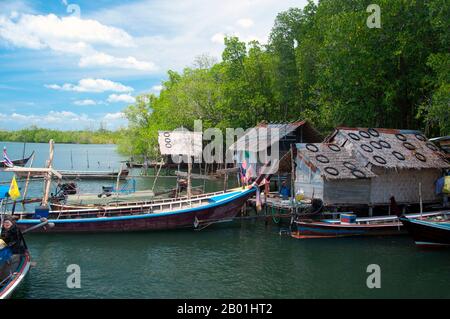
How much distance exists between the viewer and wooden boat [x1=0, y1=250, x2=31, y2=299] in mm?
12758

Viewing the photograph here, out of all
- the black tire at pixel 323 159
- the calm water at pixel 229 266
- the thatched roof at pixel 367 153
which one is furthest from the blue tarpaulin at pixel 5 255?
the black tire at pixel 323 159

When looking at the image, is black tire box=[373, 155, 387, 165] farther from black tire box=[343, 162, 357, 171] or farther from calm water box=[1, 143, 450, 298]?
calm water box=[1, 143, 450, 298]

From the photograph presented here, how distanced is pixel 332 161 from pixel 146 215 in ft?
36.3

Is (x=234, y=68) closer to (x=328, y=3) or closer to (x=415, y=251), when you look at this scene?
(x=328, y=3)

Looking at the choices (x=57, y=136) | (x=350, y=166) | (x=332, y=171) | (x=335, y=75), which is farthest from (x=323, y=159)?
(x=57, y=136)

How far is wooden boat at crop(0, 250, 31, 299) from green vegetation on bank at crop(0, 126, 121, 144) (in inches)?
6233

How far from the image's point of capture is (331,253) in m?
18.8

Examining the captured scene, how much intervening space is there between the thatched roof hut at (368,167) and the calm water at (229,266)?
314 centimetres

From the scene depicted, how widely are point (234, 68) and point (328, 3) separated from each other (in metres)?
14.4

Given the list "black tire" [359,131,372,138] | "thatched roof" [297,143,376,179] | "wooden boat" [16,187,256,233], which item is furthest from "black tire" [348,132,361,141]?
"wooden boat" [16,187,256,233]

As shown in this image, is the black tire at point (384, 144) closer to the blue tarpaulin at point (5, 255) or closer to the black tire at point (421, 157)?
the black tire at point (421, 157)

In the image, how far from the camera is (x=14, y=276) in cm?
1365

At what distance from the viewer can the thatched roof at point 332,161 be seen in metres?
22.0
